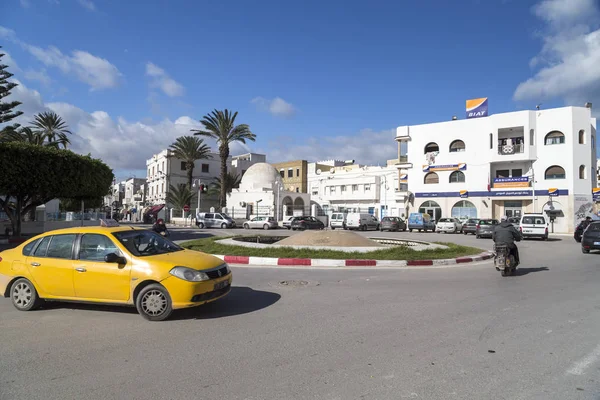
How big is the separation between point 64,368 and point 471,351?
4508 mm

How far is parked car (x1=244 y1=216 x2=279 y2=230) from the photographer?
39.0 m

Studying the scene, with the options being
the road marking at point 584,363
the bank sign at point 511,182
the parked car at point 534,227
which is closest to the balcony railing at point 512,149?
the bank sign at point 511,182

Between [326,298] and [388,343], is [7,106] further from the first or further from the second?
[388,343]

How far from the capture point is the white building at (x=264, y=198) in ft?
164

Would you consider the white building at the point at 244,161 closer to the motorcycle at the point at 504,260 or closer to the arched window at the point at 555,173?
the arched window at the point at 555,173

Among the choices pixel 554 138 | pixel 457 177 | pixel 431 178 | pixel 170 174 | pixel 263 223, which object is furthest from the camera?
pixel 170 174

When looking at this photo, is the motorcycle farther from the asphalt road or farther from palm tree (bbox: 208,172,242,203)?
palm tree (bbox: 208,172,242,203)

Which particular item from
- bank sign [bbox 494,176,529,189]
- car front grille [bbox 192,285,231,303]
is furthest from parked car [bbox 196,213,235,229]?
car front grille [bbox 192,285,231,303]

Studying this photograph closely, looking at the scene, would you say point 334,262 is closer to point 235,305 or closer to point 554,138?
point 235,305

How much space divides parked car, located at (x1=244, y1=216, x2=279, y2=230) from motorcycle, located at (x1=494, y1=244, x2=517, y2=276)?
29851 mm

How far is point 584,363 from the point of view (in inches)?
163

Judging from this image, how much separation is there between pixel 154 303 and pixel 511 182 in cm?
3981

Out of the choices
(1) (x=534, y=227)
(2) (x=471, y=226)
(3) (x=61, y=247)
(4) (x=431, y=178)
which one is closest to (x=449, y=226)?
(2) (x=471, y=226)

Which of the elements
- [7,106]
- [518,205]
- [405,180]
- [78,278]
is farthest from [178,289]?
[405,180]
